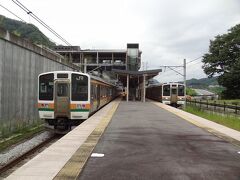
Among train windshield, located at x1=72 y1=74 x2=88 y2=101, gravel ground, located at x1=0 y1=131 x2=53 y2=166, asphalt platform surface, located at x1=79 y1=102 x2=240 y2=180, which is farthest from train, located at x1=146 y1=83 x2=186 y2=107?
asphalt platform surface, located at x1=79 y1=102 x2=240 y2=180

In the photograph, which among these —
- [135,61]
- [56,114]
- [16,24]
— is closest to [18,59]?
[56,114]

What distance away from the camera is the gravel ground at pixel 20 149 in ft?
38.2

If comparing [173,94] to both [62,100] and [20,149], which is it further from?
[20,149]

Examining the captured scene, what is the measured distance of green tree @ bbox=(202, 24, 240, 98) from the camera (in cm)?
6756

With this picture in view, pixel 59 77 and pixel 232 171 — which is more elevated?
pixel 59 77

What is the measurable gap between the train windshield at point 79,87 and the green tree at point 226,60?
5184 cm

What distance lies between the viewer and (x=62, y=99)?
17891 millimetres

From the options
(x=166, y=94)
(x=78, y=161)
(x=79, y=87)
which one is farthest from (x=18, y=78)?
(x=166, y=94)

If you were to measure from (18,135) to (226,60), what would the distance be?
60.1 metres

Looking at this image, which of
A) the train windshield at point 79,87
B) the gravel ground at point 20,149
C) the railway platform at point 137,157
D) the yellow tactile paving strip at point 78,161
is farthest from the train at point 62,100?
the yellow tactile paving strip at point 78,161

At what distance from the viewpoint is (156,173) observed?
731 centimetres

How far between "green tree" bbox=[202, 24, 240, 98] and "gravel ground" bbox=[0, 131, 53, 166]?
5443cm

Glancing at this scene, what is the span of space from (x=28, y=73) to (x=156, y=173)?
13.7 metres

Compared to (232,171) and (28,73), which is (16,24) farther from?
(232,171)
